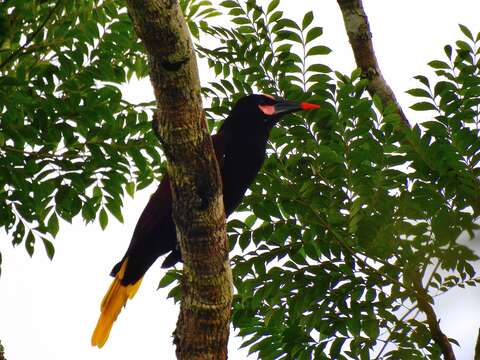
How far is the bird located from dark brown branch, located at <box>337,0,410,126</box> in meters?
0.67

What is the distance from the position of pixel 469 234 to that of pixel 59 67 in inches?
118

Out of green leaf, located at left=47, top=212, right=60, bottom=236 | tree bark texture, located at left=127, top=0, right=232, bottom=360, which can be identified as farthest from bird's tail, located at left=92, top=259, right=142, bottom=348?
tree bark texture, located at left=127, top=0, right=232, bottom=360

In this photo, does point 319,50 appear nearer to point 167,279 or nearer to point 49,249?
point 167,279

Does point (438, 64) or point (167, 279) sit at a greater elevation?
point (438, 64)

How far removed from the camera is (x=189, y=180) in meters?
2.25

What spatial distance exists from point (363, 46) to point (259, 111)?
0.86 m

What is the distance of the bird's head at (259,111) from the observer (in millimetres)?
3506

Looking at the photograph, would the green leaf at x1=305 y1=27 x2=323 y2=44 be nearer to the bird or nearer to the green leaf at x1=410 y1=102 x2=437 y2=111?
the bird

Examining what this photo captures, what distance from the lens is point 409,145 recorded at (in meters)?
3.17

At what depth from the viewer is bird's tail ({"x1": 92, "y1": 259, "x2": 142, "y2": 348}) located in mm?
3924

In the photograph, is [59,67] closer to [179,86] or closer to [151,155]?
[151,155]

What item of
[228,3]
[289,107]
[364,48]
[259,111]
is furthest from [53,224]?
[364,48]

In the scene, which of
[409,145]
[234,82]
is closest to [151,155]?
[234,82]

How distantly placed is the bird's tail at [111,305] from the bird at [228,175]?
4cm
